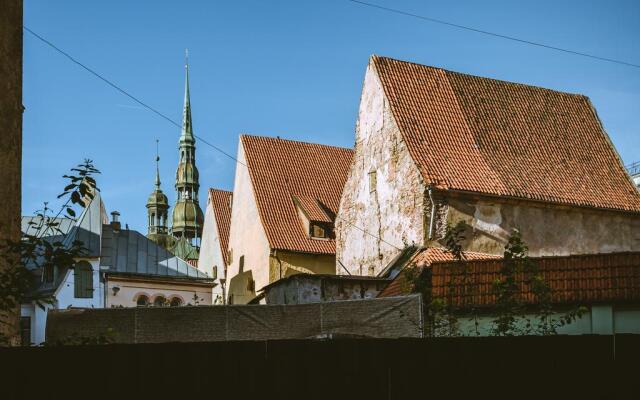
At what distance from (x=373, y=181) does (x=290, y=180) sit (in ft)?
26.2

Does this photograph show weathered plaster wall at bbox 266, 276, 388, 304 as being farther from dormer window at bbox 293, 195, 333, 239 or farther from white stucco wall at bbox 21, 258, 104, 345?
white stucco wall at bbox 21, 258, 104, 345

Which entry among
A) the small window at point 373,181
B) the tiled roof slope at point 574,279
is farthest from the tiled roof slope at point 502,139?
the tiled roof slope at point 574,279

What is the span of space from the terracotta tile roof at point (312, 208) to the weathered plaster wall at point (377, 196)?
2.85 m

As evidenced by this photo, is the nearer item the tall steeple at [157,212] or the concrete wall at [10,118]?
the concrete wall at [10,118]

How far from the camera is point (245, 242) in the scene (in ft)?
120

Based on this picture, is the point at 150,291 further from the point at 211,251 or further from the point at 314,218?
the point at 314,218

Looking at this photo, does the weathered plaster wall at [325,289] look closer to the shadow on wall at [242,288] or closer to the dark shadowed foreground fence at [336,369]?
the shadow on wall at [242,288]

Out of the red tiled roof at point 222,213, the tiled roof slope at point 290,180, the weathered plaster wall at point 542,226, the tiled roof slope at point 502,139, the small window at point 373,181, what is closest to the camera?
the weathered plaster wall at point 542,226

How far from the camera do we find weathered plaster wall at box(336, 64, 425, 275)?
86.3 feet

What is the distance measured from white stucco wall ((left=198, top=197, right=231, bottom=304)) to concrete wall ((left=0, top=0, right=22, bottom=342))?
2904cm

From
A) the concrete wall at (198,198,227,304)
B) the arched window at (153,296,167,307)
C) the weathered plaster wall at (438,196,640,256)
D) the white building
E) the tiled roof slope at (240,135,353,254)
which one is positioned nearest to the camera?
the weathered plaster wall at (438,196,640,256)

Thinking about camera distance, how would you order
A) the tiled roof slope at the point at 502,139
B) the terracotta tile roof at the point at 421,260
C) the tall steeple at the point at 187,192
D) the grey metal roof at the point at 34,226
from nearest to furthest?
the grey metal roof at the point at 34,226 → the terracotta tile roof at the point at 421,260 → the tiled roof slope at the point at 502,139 → the tall steeple at the point at 187,192

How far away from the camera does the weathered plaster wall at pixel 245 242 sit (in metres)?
34.3

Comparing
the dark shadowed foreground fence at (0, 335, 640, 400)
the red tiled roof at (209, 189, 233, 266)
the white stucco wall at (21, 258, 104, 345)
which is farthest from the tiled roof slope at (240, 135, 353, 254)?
the dark shadowed foreground fence at (0, 335, 640, 400)
